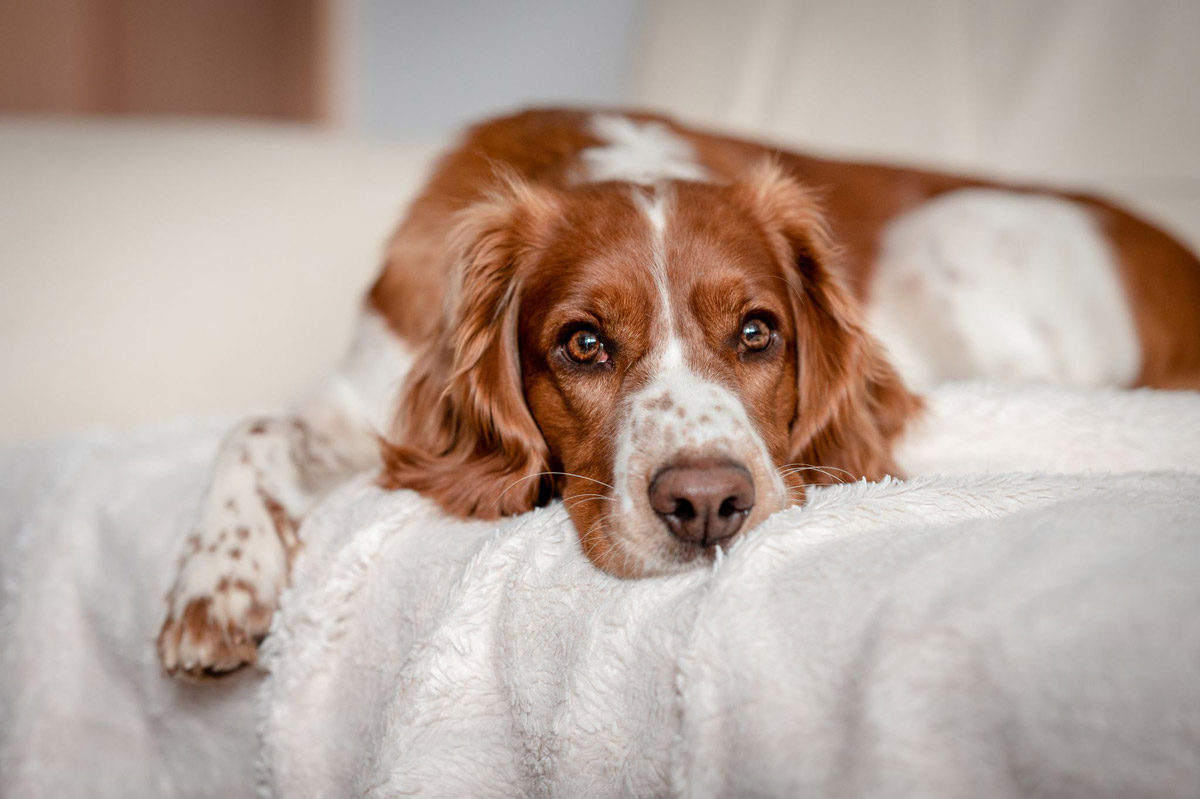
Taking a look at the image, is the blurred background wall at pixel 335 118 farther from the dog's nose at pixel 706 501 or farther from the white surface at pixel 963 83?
the dog's nose at pixel 706 501

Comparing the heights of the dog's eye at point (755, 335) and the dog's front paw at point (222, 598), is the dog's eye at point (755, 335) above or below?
above

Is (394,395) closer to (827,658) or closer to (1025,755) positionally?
(827,658)

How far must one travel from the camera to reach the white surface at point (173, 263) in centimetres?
225

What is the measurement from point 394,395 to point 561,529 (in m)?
0.78

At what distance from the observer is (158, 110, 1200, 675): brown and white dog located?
4.53 ft

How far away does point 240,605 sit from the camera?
143 centimetres

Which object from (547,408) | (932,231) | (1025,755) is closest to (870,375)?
(547,408)

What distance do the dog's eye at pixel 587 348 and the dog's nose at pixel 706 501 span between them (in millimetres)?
350

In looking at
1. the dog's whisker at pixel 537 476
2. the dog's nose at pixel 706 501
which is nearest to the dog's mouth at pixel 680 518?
the dog's nose at pixel 706 501

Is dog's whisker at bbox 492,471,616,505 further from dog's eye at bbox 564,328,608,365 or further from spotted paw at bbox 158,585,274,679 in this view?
spotted paw at bbox 158,585,274,679

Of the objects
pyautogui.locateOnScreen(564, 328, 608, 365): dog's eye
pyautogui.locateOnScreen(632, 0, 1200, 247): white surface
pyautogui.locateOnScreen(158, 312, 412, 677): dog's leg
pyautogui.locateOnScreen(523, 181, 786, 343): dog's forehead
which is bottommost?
pyautogui.locateOnScreen(158, 312, 412, 677): dog's leg

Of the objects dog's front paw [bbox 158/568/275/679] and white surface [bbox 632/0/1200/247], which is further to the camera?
white surface [bbox 632/0/1200/247]

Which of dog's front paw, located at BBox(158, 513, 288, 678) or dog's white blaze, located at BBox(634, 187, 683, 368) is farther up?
dog's white blaze, located at BBox(634, 187, 683, 368)

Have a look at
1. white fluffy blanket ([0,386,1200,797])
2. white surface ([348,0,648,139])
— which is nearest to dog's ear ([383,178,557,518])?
white fluffy blanket ([0,386,1200,797])
